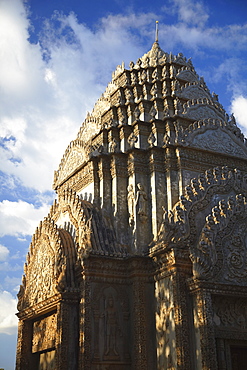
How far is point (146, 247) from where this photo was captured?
1573cm

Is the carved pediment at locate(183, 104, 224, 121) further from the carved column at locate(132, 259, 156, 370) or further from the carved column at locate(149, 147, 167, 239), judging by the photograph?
the carved column at locate(132, 259, 156, 370)

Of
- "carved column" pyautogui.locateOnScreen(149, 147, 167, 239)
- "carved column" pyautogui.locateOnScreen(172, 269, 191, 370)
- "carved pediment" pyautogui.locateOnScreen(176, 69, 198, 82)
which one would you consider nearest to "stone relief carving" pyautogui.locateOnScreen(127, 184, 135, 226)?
"carved column" pyautogui.locateOnScreen(149, 147, 167, 239)

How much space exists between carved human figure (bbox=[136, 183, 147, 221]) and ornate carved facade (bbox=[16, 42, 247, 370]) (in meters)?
0.05

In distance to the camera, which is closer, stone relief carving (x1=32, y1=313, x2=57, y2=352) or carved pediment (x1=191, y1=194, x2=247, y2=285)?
carved pediment (x1=191, y1=194, x2=247, y2=285)

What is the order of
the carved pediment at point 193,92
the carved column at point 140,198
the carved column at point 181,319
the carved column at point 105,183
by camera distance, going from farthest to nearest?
the carved pediment at point 193,92 < the carved column at point 105,183 < the carved column at point 140,198 < the carved column at point 181,319

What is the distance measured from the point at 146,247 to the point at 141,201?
164cm

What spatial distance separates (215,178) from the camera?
15.7 metres

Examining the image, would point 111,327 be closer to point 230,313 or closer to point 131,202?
point 230,313

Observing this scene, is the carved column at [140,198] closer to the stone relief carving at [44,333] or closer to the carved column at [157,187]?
the carved column at [157,187]

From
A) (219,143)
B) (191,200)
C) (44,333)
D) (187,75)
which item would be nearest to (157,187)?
(191,200)

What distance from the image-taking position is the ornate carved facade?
540 inches

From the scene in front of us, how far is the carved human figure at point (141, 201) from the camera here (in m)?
16.1

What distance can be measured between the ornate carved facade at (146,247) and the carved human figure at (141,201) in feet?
0.17

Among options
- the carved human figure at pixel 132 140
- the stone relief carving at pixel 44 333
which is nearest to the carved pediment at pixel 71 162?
the carved human figure at pixel 132 140
